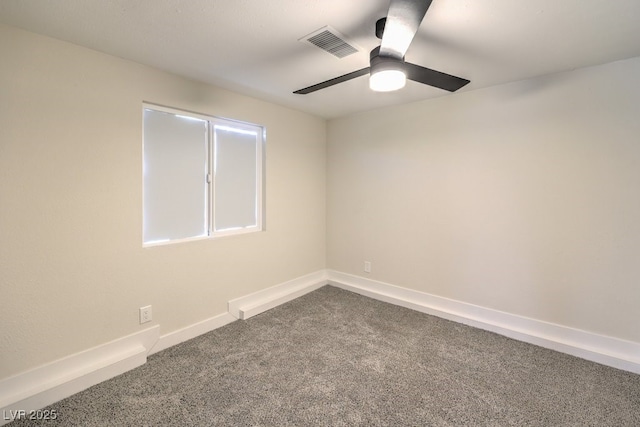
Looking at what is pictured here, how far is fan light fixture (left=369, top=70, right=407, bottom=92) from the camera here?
1.52m

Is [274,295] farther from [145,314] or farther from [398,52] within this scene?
[398,52]

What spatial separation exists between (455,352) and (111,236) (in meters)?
2.78

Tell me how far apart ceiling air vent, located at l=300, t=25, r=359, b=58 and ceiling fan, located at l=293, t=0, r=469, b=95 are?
0.23 m

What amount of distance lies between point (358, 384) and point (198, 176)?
216 centimetres

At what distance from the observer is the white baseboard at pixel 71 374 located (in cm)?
165

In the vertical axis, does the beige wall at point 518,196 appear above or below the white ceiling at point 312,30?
below

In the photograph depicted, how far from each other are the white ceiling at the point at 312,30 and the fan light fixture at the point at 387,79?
32 centimetres

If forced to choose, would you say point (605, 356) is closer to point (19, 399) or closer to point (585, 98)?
point (585, 98)

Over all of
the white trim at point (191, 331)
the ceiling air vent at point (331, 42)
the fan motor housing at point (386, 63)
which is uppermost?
the ceiling air vent at point (331, 42)

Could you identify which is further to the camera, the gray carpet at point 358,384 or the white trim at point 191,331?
the white trim at point 191,331

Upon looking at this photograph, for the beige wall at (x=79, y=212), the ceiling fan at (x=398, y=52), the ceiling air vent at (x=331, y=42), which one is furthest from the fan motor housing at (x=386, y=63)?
the beige wall at (x=79, y=212)

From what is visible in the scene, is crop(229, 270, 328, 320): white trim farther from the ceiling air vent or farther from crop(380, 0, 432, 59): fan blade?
crop(380, 0, 432, 59): fan blade

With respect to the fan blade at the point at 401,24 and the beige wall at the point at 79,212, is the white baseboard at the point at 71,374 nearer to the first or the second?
the beige wall at the point at 79,212

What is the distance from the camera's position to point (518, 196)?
250cm
